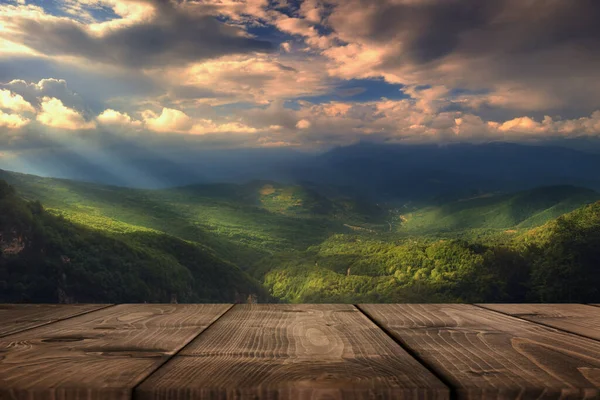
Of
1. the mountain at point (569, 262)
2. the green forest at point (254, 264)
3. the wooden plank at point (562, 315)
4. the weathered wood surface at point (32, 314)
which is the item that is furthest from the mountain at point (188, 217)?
the wooden plank at point (562, 315)

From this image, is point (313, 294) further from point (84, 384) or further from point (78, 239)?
point (84, 384)

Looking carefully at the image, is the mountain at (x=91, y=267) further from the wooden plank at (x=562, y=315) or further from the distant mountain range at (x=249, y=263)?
the wooden plank at (x=562, y=315)

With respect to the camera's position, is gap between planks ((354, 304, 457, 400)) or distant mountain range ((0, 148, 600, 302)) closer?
gap between planks ((354, 304, 457, 400))

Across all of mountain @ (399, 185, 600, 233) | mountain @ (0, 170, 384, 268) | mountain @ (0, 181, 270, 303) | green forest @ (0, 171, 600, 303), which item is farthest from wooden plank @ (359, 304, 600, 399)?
mountain @ (399, 185, 600, 233)

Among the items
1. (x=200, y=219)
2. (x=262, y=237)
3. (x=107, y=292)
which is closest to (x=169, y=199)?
(x=200, y=219)

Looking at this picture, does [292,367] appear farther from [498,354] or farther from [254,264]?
[254,264]

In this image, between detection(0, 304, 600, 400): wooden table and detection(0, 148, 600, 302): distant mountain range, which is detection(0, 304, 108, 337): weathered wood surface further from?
detection(0, 148, 600, 302): distant mountain range

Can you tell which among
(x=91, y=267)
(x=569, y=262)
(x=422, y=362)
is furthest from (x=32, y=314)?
(x=91, y=267)
